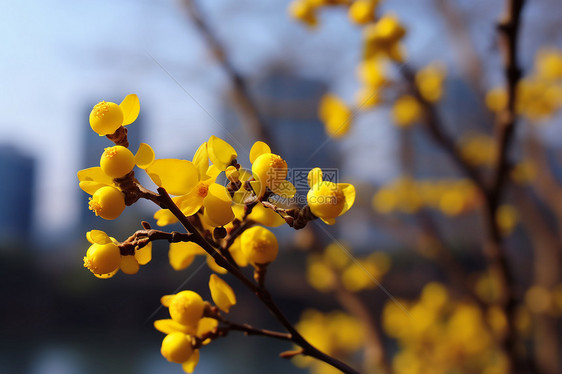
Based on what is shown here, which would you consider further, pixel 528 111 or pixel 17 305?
pixel 528 111

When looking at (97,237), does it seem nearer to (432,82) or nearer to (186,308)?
(186,308)

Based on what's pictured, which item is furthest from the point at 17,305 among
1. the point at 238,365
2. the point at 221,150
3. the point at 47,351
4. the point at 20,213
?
the point at 238,365

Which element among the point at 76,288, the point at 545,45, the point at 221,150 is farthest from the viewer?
the point at 545,45

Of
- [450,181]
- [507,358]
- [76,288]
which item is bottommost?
[450,181]

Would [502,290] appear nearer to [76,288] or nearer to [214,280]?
[214,280]

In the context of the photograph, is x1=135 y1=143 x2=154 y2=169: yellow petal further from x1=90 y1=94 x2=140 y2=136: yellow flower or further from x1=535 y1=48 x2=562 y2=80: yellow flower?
x1=535 y1=48 x2=562 y2=80: yellow flower

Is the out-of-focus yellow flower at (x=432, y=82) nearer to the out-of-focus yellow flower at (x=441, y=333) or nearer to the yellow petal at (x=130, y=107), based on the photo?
the out-of-focus yellow flower at (x=441, y=333)
